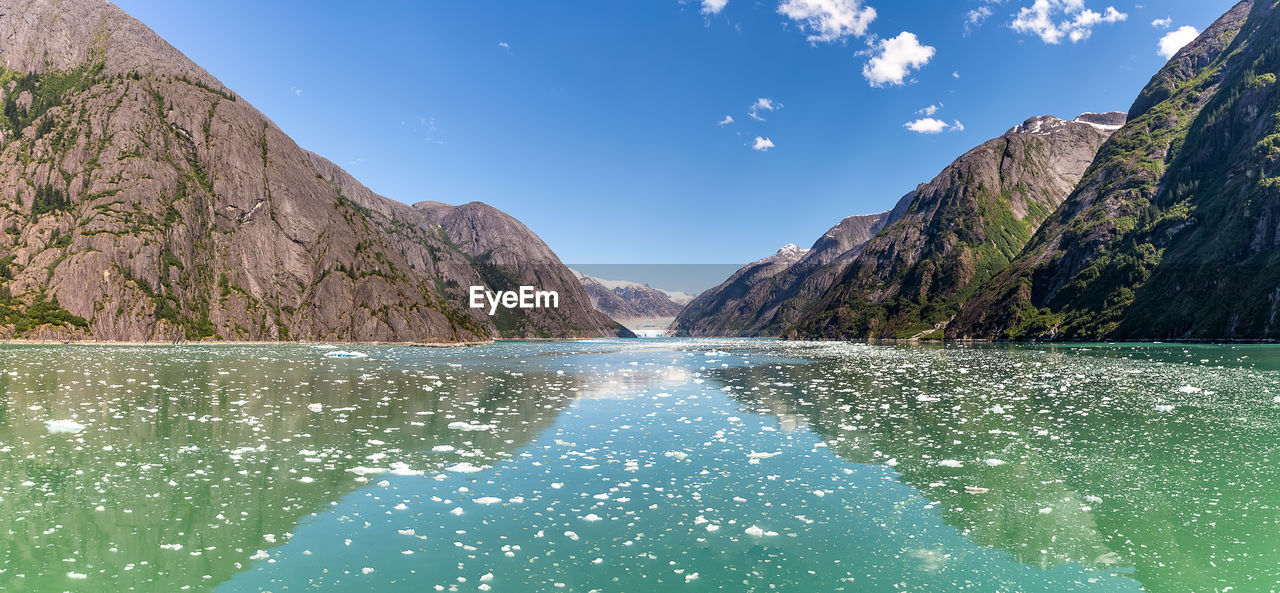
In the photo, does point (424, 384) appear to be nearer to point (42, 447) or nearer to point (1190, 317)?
point (42, 447)

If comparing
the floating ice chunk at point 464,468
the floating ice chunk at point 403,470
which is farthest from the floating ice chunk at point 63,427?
the floating ice chunk at point 464,468

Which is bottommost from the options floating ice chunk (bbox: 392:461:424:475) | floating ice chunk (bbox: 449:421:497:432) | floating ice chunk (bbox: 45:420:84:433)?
floating ice chunk (bbox: 392:461:424:475)

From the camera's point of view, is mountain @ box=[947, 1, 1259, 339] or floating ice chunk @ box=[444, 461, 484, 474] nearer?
floating ice chunk @ box=[444, 461, 484, 474]

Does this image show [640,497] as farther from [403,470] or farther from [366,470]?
[366,470]

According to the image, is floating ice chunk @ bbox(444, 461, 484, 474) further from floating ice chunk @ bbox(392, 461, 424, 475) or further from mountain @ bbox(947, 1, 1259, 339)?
mountain @ bbox(947, 1, 1259, 339)

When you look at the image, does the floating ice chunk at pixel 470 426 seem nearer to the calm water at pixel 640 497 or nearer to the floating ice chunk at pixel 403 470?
the calm water at pixel 640 497

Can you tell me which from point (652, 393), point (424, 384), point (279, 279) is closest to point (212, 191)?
point (279, 279)

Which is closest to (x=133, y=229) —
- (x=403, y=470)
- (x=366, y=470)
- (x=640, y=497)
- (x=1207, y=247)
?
(x=366, y=470)

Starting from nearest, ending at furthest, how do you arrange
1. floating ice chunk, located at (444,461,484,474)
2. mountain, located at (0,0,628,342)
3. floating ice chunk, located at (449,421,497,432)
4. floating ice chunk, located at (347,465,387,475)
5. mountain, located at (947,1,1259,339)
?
floating ice chunk, located at (347,465,387,475)
floating ice chunk, located at (444,461,484,474)
floating ice chunk, located at (449,421,497,432)
mountain, located at (947,1,1259,339)
mountain, located at (0,0,628,342)

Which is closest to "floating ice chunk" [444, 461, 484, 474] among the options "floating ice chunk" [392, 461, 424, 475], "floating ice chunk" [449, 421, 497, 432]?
"floating ice chunk" [392, 461, 424, 475]
